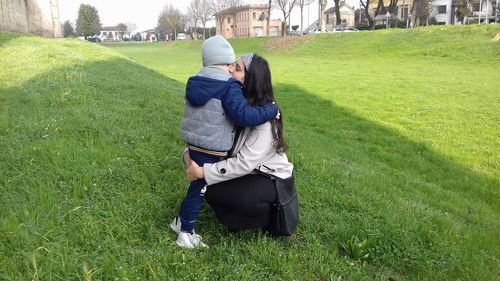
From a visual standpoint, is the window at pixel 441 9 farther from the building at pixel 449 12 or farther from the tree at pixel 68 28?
the tree at pixel 68 28

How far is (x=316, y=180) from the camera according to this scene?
16.2 feet

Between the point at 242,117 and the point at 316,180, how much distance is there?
2.16 metres

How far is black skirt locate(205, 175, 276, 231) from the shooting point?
10.5ft

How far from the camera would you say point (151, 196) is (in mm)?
3949

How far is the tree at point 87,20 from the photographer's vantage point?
8381cm

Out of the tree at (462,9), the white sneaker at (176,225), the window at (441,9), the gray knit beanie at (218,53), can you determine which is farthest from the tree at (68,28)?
the gray knit beanie at (218,53)

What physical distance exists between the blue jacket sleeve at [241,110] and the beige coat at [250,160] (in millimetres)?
132

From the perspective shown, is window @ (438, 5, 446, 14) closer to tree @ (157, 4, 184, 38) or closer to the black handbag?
tree @ (157, 4, 184, 38)

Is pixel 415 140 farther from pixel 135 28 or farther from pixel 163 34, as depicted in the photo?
pixel 135 28

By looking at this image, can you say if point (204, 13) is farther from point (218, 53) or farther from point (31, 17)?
point (218, 53)

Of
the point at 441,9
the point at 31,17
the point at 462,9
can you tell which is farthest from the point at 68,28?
the point at 462,9

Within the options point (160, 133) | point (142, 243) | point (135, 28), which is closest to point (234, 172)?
point (142, 243)

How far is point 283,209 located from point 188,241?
2.47ft

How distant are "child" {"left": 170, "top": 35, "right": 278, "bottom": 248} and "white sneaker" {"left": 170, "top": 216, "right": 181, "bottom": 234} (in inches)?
9.3
